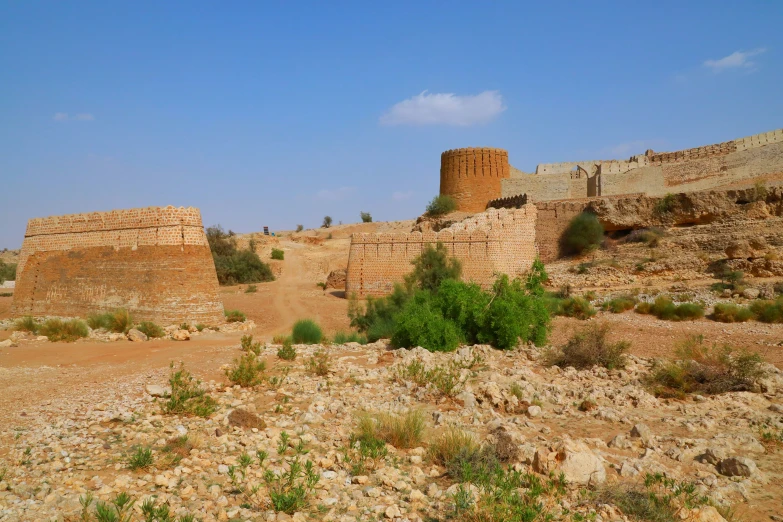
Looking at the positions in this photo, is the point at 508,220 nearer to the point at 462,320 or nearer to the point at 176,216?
the point at 462,320

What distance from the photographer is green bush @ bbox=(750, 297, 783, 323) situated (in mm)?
13289

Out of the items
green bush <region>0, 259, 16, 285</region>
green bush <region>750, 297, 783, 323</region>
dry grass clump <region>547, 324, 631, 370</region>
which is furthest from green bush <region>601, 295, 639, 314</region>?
green bush <region>0, 259, 16, 285</region>

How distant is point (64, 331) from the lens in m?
12.9

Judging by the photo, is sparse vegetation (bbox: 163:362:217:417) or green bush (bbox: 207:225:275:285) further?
green bush (bbox: 207:225:275:285)

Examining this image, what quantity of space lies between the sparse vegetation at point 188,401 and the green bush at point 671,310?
39.2ft

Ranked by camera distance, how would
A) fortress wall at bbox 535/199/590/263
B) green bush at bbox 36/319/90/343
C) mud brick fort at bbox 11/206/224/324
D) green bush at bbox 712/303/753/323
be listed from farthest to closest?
fortress wall at bbox 535/199/590/263, mud brick fort at bbox 11/206/224/324, green bush at bbox 712/303/753/323, green bush at bbox 36/319/90/343

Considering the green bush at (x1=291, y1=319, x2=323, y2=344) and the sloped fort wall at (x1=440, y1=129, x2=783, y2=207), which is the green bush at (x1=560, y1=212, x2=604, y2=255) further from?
the green bush at (x1=291, y1=319, x2=323, y2=344)

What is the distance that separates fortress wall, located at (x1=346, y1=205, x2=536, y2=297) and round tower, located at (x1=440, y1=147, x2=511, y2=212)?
25.9ft

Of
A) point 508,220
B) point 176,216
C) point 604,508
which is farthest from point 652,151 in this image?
point 604,508

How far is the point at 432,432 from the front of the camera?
6.41 meters

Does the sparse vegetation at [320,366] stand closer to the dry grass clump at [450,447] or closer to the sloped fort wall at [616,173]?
the dry grass clump at [450,447]

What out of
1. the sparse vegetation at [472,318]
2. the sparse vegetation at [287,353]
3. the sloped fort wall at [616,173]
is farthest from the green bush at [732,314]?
the sloped fort wall at [616,173]

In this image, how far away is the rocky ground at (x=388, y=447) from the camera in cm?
459

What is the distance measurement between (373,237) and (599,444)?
50.3ft
